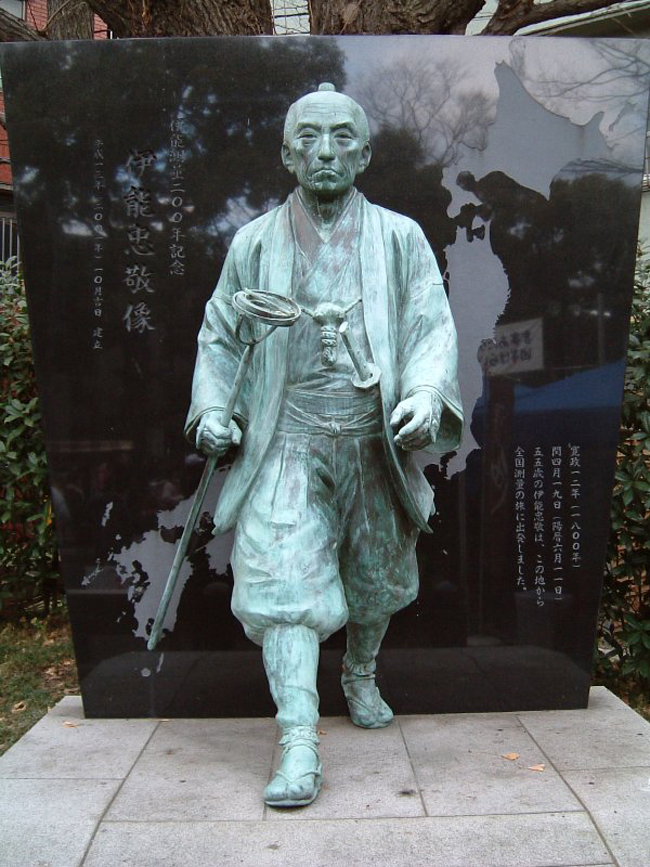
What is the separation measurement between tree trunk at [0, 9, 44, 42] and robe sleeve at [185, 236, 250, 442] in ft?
11.8

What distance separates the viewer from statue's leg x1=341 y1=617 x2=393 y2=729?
3926 mm

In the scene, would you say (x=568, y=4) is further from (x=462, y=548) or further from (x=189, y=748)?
(x=189, y=748)

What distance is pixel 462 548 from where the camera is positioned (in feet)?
14.6

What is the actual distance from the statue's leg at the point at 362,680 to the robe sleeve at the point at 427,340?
37.9 inches

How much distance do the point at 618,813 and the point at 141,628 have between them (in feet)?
7.70

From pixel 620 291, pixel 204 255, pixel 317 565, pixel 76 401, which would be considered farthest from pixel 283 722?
pixel 620 291

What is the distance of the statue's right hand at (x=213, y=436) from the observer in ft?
10.5

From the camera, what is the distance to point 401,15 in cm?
576

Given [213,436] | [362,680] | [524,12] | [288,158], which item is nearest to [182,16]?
[524,12]

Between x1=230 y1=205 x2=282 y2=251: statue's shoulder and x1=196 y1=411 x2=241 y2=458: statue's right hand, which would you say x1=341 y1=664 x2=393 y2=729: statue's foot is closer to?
x1=196 y1=411 x2=241 y2=458: statue's right hand

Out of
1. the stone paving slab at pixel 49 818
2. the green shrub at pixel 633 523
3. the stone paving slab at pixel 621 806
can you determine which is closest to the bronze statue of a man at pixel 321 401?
the stone paving slab at pixel 49 818

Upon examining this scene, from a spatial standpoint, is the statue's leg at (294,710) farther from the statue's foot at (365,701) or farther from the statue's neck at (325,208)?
the statue's neck at (325,208)

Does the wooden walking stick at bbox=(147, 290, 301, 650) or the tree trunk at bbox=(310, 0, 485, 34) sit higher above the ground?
the tree trunk at bbox=(310, 0, 485, 34)

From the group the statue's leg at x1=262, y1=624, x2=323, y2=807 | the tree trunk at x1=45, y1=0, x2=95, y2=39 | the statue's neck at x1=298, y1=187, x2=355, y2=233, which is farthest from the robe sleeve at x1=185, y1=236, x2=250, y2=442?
the tree trunk at x1=45, y1=0, x2=95, y2=39
